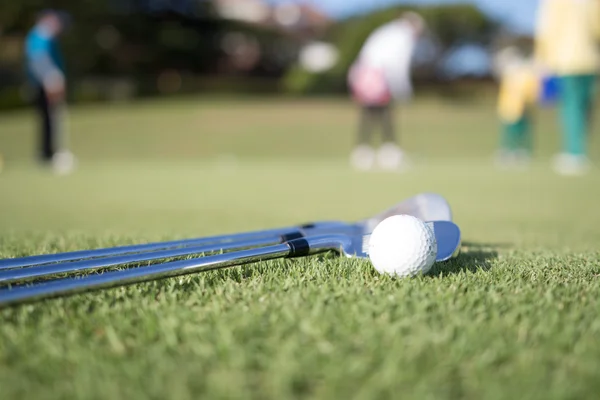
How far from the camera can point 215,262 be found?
2043 millimetres

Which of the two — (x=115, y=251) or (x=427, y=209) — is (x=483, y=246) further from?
(x=115, y=251)

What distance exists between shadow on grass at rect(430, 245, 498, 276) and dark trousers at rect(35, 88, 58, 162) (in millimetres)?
9346

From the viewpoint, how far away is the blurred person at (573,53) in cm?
834

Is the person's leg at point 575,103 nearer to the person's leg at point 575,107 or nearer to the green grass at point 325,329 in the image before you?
the person's leg at point 575,107

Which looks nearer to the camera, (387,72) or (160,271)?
(160,271)

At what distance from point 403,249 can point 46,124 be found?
9924 mm

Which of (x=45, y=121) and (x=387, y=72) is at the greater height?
(x=387, y=72)

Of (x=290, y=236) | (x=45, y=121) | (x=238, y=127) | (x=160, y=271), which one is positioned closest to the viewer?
(x=160, y=271)

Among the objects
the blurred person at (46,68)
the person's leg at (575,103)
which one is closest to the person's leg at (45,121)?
the blurred person at (46,68)

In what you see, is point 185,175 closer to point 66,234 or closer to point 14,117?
point 66,234

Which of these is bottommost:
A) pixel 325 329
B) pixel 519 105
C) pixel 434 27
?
pixel 325 329

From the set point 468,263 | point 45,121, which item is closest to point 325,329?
point 468,263

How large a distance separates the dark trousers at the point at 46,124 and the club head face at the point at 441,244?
9.18m

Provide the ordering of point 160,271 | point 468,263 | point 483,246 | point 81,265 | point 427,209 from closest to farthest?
point 160,271, point 81,265, point 468,263, point 427,209, point 483,246
